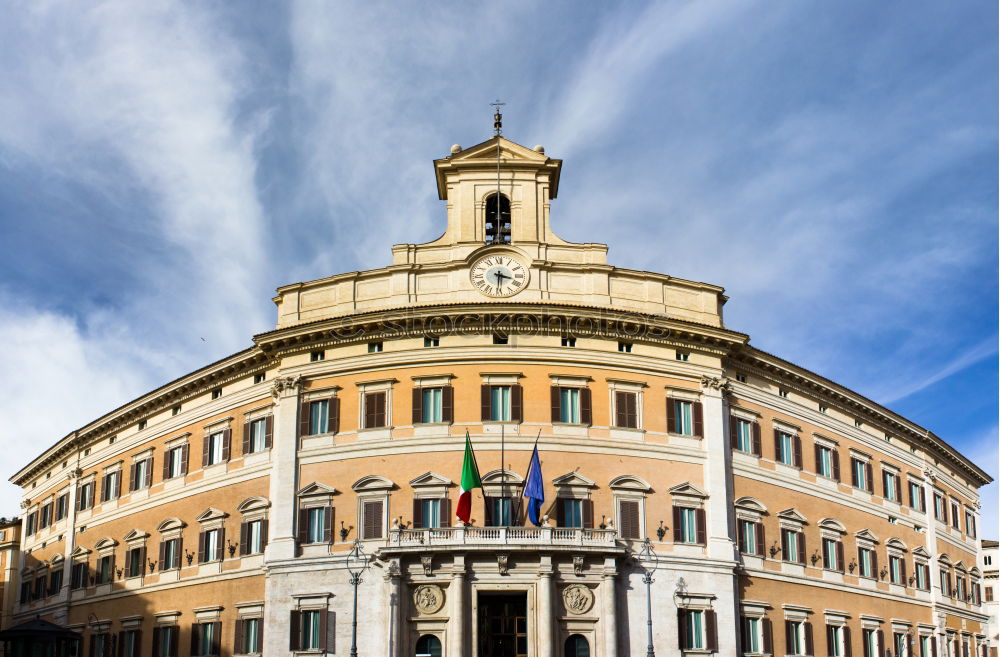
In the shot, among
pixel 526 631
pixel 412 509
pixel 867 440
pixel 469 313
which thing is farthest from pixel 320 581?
pixel 867 440

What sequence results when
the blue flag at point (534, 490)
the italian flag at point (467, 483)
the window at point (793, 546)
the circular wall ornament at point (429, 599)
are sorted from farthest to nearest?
the window at point (793, 546)
the blue flag at point (534, 490)
the italian flag at point (467, 483)
the circular wall ornament at point (429, 599)

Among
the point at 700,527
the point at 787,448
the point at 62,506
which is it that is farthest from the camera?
the point at 62,506

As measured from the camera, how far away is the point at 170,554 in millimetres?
57781

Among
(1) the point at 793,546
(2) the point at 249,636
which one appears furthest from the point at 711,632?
(2) the point at 249,636

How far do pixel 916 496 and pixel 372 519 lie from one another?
111 ft

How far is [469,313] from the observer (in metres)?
52.0

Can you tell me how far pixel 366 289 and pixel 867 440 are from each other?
28488mm

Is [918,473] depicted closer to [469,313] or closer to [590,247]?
[590,247]

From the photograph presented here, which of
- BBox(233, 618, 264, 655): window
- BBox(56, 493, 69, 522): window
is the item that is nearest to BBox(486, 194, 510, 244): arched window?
BBox(233, 618, 264, 655): window

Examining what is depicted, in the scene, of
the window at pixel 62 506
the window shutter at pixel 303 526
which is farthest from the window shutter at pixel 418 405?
the window at pixel 62 506

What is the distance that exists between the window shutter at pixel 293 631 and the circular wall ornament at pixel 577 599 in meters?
11.2

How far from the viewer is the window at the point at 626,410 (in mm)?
52062

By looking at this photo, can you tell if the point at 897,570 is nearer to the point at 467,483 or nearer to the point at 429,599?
the point at 467,483

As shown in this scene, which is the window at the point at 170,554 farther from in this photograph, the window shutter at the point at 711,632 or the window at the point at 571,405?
the window shutter at the point at 711,632
